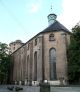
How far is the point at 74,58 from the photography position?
3072cm

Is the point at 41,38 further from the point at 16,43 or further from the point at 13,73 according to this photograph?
the point at 16,43

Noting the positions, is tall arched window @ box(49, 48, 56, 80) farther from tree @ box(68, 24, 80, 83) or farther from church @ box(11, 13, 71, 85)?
tree @ box(68, 24, 80, 83)

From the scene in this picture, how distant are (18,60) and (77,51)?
22.2 meters

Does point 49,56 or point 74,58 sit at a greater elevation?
point 49,56

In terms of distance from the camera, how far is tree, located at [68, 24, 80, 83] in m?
30.1

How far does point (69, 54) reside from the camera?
105 feet

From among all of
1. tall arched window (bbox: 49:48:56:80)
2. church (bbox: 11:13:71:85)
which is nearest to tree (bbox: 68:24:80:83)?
church (bbox: 11:13:71:85)

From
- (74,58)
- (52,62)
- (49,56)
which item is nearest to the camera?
(74,58)

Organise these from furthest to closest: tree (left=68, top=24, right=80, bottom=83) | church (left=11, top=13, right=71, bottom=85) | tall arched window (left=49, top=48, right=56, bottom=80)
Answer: tall arched window (left=49, top=48, right=56, bottom=80)
church (left=11, top=13, right=71, bottom=85)
tree (left=68, top=24, right=80, bottom=83)

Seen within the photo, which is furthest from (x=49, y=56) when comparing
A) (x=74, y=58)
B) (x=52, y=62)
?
(x=74, y=58)

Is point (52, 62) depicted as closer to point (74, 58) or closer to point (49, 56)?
point (49, 56)

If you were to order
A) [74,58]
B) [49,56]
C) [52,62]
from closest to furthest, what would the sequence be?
[74,58], [52,62], [49,56]

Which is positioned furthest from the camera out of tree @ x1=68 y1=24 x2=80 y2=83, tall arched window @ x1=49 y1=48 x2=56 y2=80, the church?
tall arched window @ x1=49 y1=48 x2=56 y2=80

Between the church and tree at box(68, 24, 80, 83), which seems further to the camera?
the church
